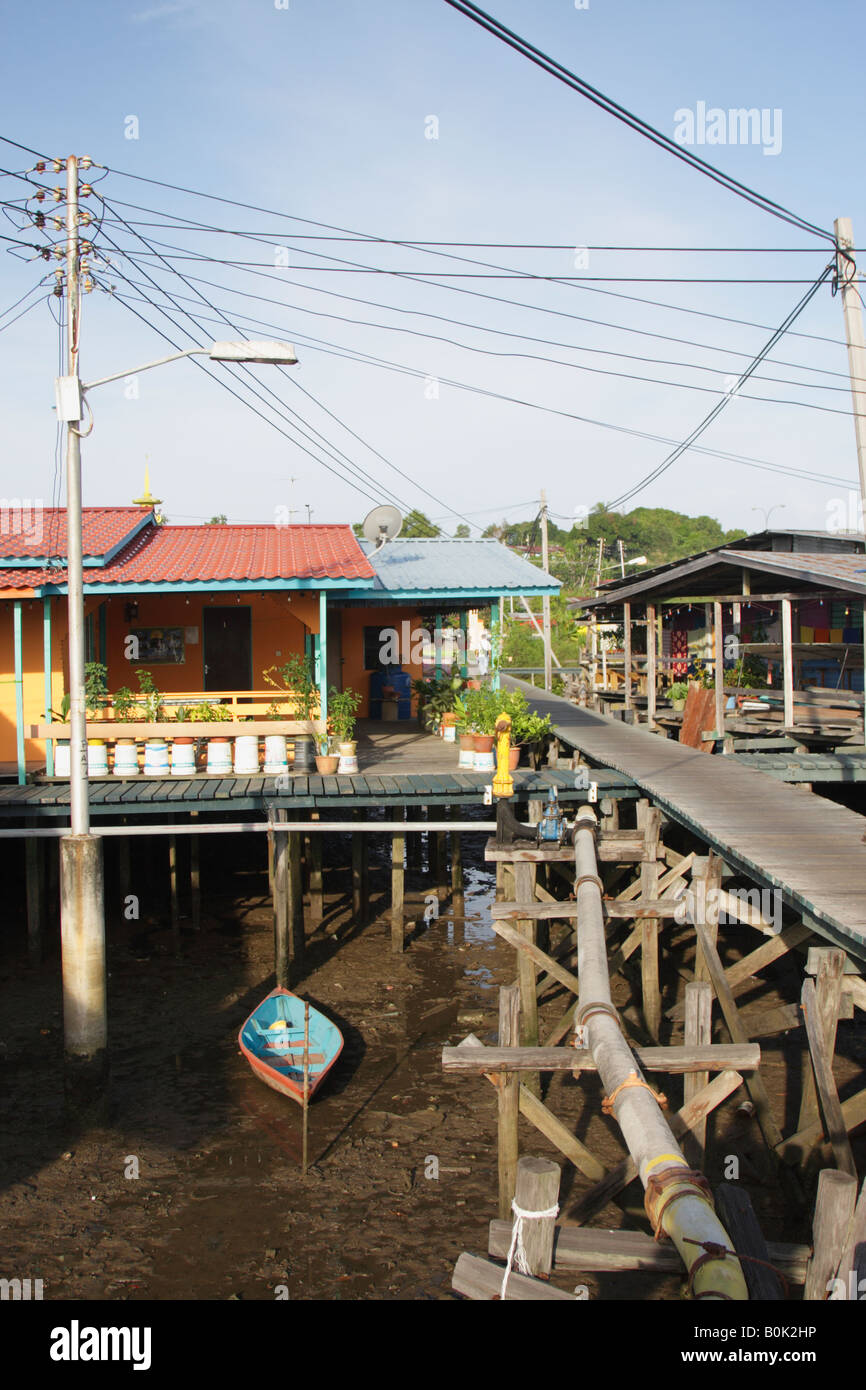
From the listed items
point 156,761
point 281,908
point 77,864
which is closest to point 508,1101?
point 77,864

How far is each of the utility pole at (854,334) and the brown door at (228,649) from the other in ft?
34.5

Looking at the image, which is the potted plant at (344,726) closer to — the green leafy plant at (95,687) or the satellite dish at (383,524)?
the green leafy plant at (95,687)

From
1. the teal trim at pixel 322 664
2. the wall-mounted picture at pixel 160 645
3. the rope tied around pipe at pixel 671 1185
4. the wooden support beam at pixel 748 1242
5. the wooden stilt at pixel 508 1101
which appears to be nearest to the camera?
the rope tied around pipe at pixel 671 1185

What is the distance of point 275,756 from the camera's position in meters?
14.9

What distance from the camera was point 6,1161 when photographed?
9.41 m

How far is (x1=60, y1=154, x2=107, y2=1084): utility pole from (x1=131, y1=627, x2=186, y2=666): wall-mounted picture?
27.3 feet

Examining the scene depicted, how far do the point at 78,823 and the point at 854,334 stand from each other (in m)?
10.8

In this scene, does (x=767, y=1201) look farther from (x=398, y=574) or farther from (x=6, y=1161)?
(x=398, y=574)

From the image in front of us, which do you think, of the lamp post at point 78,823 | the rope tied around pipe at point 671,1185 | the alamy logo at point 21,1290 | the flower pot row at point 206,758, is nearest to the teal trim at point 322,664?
the flower pot row at point 206,758

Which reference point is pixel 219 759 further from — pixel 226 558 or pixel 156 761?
pixel 226 558

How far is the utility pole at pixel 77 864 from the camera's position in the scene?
9.80 metres
